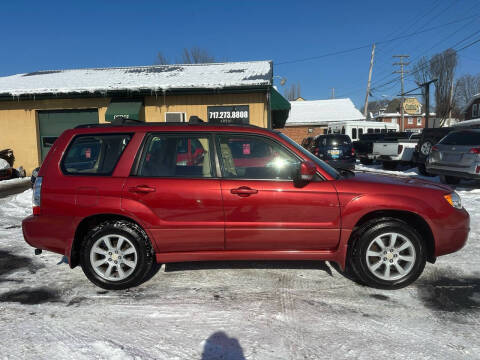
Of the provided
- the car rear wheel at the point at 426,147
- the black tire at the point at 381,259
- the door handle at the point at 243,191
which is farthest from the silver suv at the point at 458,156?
the door handle at the point at 243,191

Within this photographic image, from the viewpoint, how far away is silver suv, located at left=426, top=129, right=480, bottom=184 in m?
8.32

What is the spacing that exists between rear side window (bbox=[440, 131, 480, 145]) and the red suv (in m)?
6.65

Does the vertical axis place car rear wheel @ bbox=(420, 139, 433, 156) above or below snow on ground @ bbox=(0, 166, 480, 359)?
above

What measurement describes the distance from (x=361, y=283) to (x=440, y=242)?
2.97 feet

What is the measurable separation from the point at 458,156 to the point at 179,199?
8.50 metres

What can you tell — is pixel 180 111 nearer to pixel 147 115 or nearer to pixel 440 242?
pixel 147 115

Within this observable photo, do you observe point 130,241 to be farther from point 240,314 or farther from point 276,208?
point 276,208

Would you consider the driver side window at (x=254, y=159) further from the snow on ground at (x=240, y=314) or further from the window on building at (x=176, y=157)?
the snow on ground at (x=240, y=314)

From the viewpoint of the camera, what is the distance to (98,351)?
244 centimetres

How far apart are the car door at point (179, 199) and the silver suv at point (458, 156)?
26.0 feet

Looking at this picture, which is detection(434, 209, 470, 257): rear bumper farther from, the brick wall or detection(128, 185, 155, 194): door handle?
the brick wall

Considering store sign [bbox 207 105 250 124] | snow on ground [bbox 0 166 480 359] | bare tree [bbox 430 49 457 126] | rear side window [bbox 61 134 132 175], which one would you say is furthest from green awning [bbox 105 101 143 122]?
bare tree [bbox 430 49 457 126]

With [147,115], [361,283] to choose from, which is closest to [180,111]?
[147,115]

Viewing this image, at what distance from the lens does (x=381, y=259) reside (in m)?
3.40
